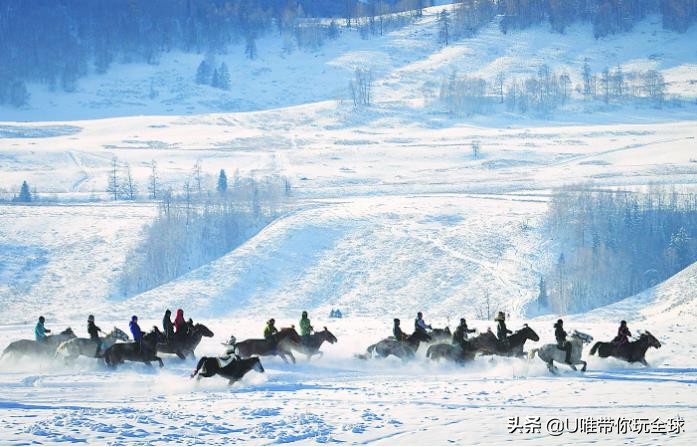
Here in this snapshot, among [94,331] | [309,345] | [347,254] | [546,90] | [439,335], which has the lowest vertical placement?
[347,254]

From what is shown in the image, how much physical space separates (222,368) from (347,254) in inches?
2041

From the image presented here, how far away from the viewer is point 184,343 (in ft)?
99.0

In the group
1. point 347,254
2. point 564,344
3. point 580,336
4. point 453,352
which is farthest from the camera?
point 347,254

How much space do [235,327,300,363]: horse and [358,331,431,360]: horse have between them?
8.14ft

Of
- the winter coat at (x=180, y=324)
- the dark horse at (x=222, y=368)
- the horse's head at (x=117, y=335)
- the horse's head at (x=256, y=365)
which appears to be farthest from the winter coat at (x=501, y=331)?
the horse's head at (x=117, y=335)

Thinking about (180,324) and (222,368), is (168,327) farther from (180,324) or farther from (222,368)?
(222,368)

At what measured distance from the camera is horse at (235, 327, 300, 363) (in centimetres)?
2989

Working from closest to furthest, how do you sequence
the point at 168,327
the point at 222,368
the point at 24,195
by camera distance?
1. the point at 222,368
2. the point at 168,327
3. the point at 24,195

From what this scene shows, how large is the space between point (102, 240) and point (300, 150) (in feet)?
167

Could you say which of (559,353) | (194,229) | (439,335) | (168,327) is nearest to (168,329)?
(168,327)

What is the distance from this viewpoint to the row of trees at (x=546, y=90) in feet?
524

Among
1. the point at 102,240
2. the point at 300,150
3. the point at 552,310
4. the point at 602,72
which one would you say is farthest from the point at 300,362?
the point at 602,72

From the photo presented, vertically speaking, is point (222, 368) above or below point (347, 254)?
above

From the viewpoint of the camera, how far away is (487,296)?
65438mm
